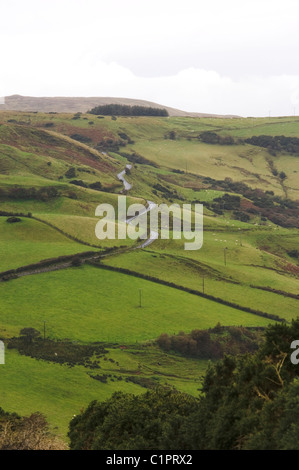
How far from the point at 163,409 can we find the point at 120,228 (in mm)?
99351

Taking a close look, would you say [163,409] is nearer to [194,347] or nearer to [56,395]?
[56,395]

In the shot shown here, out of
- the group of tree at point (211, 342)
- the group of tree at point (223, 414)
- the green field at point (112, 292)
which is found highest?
the group of tree at point (223, 414)

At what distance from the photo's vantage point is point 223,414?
3706 cm

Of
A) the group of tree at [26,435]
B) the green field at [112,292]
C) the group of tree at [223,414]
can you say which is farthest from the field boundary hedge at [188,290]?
the group of tree at [223,414]

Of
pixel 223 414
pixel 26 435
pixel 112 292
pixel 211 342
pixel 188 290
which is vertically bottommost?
pixel 211 342

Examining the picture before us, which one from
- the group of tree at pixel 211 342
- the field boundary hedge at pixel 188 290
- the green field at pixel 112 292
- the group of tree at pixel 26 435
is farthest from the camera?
the field boundary hedge at pixel 188 290

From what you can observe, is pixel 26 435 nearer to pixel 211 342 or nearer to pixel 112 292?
pixel 211 342

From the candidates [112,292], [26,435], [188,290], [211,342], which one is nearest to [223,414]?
[26,435]

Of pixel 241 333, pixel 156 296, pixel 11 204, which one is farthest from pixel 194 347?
pixel 11 204

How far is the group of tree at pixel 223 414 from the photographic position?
32875 millimetres

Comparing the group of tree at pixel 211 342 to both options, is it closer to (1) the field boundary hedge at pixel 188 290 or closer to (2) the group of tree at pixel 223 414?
(1) the field boundary hedge at pixel 188 290

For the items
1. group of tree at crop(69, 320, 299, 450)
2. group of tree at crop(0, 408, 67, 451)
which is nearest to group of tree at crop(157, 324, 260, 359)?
group of tree at crop(0, 408, 67, 451)

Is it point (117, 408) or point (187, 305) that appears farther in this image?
point (187, 305)

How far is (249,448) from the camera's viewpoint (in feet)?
106
